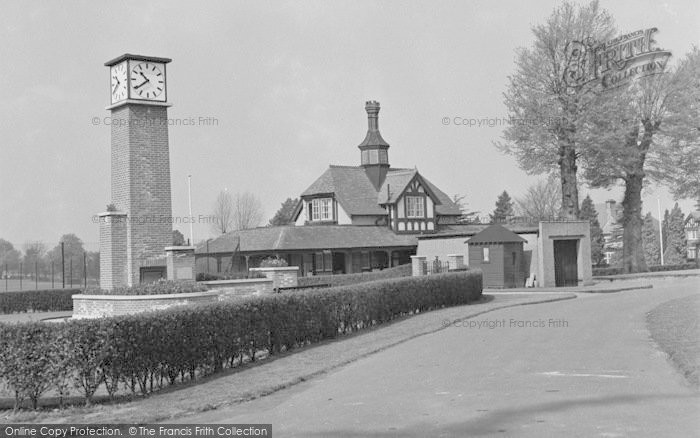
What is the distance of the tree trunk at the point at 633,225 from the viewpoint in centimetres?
5347

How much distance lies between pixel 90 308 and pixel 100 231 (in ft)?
10.1

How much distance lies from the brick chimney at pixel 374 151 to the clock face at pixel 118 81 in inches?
1251

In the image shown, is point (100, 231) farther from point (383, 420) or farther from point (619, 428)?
point (619, 428)

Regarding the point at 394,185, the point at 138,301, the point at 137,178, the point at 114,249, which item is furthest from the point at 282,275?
the point at 394,185

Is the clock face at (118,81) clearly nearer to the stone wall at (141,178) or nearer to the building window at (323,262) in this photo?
the stone wall at (141,178)

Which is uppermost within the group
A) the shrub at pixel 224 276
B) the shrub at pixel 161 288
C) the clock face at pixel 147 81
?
the clock face at pixel 147 81

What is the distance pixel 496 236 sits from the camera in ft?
133

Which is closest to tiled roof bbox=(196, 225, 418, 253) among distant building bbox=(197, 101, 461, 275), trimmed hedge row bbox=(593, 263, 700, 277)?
distant building bbox=(197, 101, 461, 275)

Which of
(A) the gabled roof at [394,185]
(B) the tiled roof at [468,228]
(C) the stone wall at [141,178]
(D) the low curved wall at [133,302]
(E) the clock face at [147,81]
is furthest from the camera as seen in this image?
(A) the gabled roof at [394,185]

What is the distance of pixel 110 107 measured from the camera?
26.1 m

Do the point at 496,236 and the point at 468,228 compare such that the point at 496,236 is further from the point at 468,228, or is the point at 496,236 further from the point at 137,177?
the point at 137,177

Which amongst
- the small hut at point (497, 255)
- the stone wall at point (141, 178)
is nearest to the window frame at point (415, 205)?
the small hut at point (497, 255)

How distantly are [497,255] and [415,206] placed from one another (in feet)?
43.9

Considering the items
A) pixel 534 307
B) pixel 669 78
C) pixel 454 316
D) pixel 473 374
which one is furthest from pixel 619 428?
pixel 669 78
